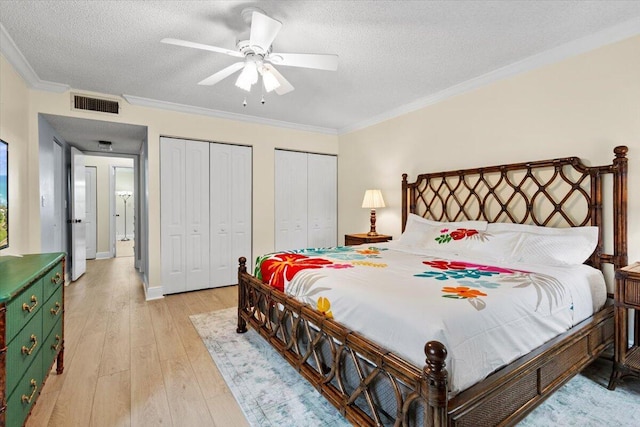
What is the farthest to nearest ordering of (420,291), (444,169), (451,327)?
(444,169) → (420,291) → (451,327)

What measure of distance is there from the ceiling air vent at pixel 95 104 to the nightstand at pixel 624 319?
4910 millimetres

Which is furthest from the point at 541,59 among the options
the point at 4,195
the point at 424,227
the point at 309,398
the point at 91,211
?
the point at 91,211

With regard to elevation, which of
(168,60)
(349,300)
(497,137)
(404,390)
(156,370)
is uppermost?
(168,60)

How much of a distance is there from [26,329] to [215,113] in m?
3.42

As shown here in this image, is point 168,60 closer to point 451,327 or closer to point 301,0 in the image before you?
point 301,0

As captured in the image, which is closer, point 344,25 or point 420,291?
point 420,291

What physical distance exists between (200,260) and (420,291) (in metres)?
3.45

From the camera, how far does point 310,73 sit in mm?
3139

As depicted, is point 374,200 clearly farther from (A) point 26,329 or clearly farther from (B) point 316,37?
(A) point 26,329

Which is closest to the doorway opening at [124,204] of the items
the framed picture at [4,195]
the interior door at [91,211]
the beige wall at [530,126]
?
the interior door at [91,211]

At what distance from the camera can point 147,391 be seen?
6.63 feet

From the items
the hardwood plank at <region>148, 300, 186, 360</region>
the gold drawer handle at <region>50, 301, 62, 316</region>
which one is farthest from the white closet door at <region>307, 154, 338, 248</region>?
the gold drawer handle at <region>50, 301, 62, 316</region>

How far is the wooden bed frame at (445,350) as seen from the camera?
1.28 metres

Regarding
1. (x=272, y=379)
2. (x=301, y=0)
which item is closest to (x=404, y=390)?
(x=272, y=379)
